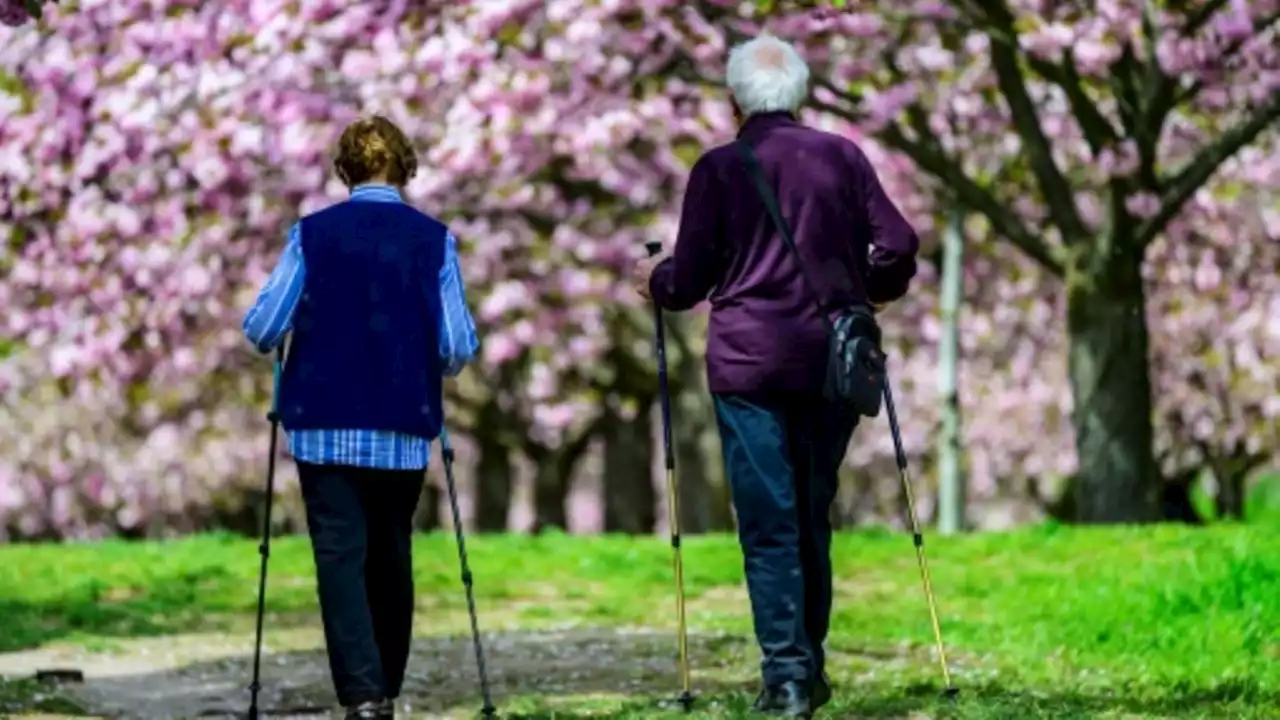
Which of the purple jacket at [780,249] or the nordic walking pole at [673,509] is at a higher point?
the purple jacket at [780,249]

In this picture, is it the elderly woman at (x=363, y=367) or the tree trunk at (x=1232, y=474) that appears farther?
the tree trunk at (x=1232, y=474)

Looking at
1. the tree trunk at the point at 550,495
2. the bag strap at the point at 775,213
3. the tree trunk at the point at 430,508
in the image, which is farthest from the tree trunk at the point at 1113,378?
the tree trunk at the point at 430,508

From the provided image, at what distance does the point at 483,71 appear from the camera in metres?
19.7

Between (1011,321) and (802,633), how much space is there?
24139mm

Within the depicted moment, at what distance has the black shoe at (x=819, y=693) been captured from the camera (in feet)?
28.0

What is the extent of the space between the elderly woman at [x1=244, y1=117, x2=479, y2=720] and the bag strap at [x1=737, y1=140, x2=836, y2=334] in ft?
3.19

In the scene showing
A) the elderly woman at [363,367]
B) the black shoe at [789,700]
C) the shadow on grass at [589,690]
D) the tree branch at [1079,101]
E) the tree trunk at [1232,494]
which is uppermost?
the tree branch at [1079,101]

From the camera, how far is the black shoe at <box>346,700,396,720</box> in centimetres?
821

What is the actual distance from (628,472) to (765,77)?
2368 centimetres

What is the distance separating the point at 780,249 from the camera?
8367 millimetres

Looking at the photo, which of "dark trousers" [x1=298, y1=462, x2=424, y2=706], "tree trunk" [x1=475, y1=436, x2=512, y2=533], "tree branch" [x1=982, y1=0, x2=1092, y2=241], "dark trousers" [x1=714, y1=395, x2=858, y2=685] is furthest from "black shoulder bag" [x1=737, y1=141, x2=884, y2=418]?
"tree trunk" [x1=475, y1=436, x2=512, y2=533]

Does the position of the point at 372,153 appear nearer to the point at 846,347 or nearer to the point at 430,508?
the point at 846,347

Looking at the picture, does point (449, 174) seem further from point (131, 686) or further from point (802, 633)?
point (802, 633)

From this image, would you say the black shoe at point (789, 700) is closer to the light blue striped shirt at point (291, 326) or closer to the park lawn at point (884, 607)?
the park lawn at point (884, 607)
